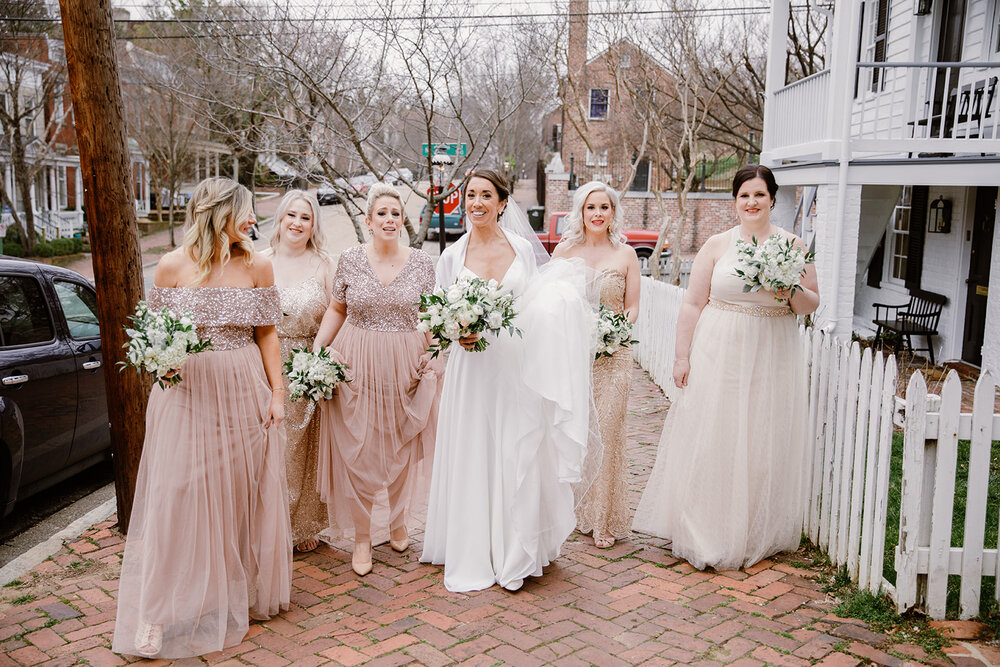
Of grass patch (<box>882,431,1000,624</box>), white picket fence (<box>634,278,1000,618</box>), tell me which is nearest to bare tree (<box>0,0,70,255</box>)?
grass patch (<box>882,431,1000,624</box>)

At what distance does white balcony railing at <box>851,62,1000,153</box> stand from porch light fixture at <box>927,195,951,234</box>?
99 cm

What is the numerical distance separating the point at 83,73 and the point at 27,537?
3.14 m

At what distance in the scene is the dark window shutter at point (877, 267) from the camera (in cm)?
1476

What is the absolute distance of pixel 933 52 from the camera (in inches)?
494

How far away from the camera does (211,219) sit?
376cm

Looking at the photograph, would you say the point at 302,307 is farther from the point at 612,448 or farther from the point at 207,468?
the point at 612,448

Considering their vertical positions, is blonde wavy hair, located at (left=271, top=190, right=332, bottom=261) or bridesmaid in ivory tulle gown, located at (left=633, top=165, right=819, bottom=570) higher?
blonde wavy hair, located at (left=271, top=190, right=332, bottom=261)

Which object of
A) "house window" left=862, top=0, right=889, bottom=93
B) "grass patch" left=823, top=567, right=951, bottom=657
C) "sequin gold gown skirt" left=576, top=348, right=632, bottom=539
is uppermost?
"house window" left=862, top=0, right=889, bottom=93

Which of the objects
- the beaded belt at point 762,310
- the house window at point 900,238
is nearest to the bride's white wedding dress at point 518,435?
the beaded belt at point 762,310

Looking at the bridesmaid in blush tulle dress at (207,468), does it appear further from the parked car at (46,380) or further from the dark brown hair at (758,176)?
the dark brown hair at (758,176)

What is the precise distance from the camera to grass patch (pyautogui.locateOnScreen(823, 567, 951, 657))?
3.68 metres

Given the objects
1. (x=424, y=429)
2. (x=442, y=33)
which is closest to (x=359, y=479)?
(x=424, y=429)

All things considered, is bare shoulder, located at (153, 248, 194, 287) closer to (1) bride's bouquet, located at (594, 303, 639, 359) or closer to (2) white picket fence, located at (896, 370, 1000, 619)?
(1) bride's bouquet, located at (594, 303, 639, 359)

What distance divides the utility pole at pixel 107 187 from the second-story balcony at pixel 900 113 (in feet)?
27.0
